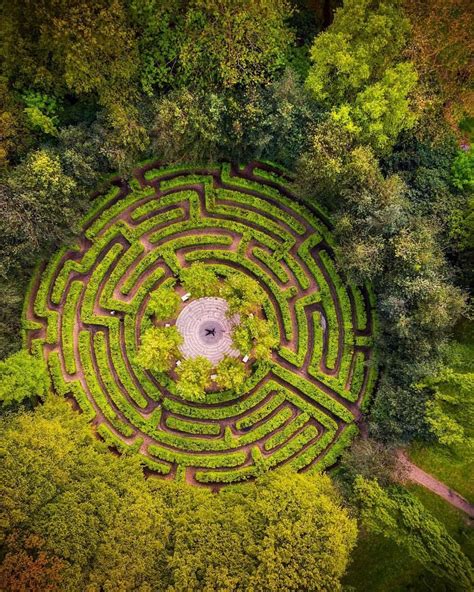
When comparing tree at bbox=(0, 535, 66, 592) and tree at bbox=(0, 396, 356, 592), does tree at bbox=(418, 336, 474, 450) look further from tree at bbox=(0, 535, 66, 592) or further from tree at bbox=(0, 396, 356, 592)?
tree at bbox=(0, 535, 66, 592)

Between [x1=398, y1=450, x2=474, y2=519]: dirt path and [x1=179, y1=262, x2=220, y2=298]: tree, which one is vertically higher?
[x1=179, y1=262, x2=220, y2=298]: tree

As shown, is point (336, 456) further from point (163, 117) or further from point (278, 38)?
point (278, 38)

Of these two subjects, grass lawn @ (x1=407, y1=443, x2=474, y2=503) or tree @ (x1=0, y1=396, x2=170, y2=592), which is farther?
grass lawn @ (x1=407, y1=443, x2=474, y2=503)

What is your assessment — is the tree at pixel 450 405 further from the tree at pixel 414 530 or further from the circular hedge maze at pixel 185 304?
the circular hedge maze at pixel 185 304

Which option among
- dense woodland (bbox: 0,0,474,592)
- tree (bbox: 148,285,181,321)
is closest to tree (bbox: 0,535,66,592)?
dense woodland (bbox: 0,0,474,592)

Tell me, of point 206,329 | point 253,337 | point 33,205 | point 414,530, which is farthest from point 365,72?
point 414,530

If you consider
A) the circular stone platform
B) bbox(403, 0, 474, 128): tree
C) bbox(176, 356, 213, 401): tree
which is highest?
bbox(403, 0, 474, 128): tree

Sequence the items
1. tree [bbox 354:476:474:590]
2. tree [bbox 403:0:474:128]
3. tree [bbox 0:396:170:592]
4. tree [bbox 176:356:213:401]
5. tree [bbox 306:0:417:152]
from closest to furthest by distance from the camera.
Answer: tree [bbox 0:396:170:592] < tree [bbox 354:476:474:590] < tree [bbox 306:0:417:152] < tree [bbox 403:0:474:128] < tree [bbox 176:356:213:401]

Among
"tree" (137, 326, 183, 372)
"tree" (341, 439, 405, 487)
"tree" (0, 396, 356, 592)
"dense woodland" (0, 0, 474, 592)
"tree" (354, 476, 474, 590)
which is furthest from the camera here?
"tree" (137, 326, 183, 372)
